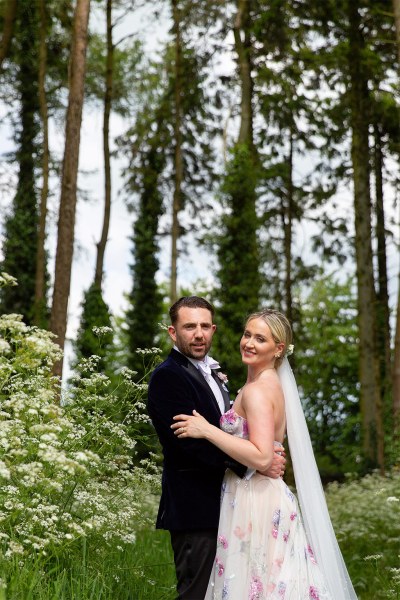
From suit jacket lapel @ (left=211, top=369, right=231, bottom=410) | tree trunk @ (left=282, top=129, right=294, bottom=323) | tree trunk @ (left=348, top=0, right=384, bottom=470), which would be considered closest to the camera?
suit jacket lapel @ (left=211, top=369, right=231, bottom=410)

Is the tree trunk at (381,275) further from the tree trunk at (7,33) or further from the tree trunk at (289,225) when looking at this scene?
the tree trunk at (7,33)

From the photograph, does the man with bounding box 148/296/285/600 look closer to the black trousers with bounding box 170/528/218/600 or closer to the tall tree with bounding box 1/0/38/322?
the black trousers with bounding box 170/528/218/600

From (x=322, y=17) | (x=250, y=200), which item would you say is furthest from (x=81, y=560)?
(x=322, y=17)

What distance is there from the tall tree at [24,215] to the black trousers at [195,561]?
18798 mm

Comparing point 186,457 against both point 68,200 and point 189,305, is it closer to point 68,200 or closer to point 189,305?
point 189,305

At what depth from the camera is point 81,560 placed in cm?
640

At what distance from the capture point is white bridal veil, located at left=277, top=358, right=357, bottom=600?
5.47 metres

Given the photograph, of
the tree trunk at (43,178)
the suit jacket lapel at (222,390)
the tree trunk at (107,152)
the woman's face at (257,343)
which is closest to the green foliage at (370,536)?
the suit jacket lapel at (222,390)

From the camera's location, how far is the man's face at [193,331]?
5352 millimetres

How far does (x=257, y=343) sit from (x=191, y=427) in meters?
0.62

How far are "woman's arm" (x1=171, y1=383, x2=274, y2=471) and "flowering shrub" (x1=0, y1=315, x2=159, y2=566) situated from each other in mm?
583

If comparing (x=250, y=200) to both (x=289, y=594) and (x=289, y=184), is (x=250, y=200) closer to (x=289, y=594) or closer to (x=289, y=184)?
(x=289, y=184)

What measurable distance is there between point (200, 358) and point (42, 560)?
189cm

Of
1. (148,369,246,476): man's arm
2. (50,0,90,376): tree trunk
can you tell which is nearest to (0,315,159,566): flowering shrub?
(148,369,246,476): man's arm
